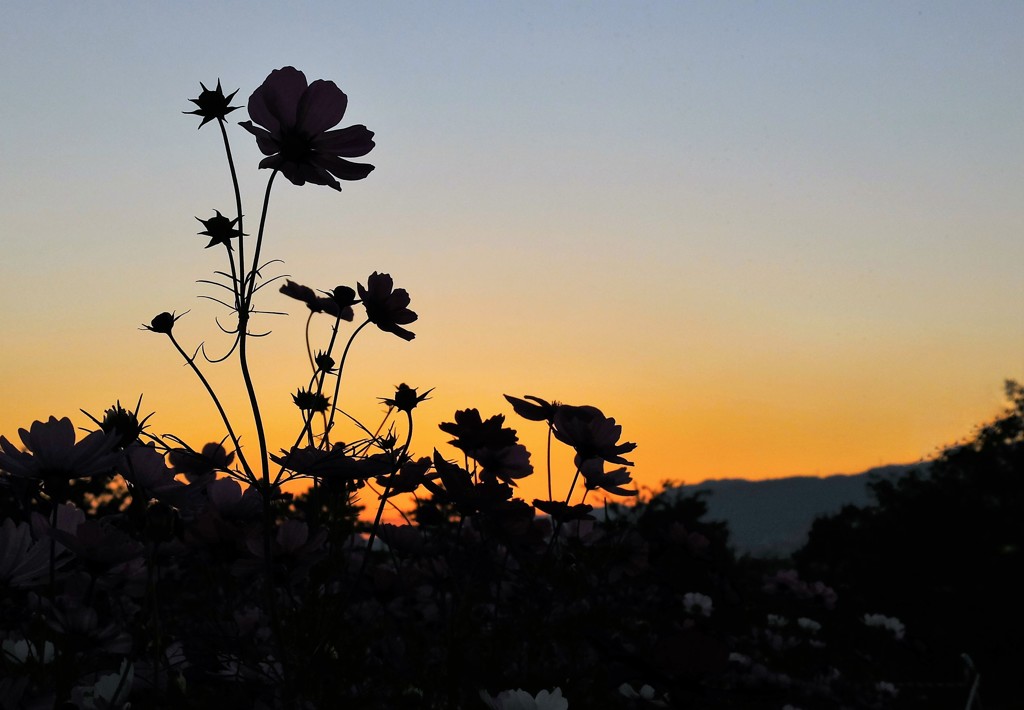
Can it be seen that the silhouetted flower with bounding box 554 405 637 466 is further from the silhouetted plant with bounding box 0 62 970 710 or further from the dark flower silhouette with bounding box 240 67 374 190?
the dark flower silhouette with bounding box 240 67 374 190

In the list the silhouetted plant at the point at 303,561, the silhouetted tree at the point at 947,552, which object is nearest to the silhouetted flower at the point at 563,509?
the silhouetted plant at the point at 303,561

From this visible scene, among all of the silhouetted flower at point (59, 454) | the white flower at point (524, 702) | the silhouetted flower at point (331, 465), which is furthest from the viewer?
the silhouetted flower at point (331, 465)

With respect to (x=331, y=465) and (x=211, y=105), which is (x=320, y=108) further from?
(x=331, y=465)

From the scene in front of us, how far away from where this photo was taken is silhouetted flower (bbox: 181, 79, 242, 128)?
160 cm

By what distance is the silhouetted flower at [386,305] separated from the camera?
2.23 m

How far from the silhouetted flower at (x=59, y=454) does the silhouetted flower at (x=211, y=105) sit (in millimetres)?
551

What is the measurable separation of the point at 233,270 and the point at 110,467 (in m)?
0.37

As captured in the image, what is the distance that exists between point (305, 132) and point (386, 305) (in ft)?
2.03

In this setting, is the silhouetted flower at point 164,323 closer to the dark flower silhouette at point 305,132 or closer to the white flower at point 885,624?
the dark flower silhouette at point 305,132

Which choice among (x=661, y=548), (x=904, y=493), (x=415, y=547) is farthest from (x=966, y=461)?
(x=415, y=547)

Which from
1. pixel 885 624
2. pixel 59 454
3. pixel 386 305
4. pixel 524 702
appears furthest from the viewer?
pixel 885 624

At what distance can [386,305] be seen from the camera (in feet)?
7.38

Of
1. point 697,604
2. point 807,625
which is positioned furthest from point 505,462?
point 807,625

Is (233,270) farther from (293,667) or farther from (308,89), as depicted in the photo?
(293,667)
